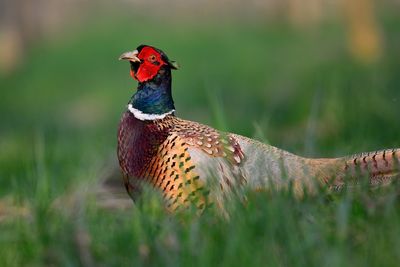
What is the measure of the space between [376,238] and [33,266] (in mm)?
1130

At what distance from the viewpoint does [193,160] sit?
4.03 m

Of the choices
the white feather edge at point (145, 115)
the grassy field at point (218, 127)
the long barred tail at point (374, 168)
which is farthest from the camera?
the white feather edge at point (145, 115)

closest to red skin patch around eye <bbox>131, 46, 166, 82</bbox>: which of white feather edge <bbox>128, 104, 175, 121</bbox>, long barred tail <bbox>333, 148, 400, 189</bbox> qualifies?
white feather edge <bbox>128, 104, 175, 121</bbox>

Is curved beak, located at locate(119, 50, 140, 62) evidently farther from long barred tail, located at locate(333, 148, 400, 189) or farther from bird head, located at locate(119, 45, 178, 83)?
long barred tail, located at locate(333, 148, 400, 189)

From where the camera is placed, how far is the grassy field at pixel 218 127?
10.7 ft

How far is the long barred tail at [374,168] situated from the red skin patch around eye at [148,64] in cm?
91

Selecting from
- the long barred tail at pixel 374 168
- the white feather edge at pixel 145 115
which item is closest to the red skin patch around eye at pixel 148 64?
the white feather edge at pixel 145 115

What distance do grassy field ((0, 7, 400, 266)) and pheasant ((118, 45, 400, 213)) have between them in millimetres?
136

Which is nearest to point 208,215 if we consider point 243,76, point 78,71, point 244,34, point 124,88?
point 243,76

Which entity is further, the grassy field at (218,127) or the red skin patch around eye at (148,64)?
the red skin patch around eye at (148,64)

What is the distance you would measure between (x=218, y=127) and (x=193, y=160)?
242mm

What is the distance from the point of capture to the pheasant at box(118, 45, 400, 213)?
12.8 ft

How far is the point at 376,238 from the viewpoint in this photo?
3291 millimetres

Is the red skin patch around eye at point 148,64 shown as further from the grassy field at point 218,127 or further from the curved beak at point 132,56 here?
the grassy field at point 218,127
